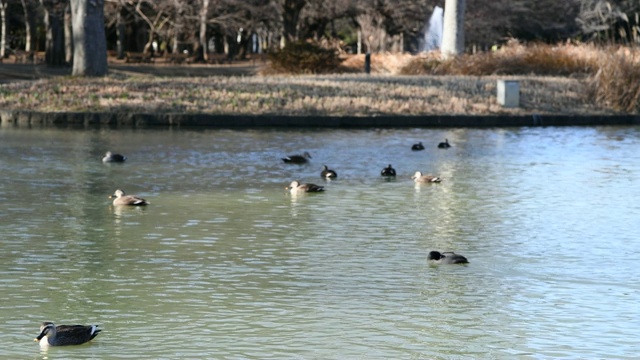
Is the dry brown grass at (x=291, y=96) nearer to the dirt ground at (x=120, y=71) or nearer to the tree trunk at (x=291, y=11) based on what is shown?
the dirt ground at (x=120, y=71)

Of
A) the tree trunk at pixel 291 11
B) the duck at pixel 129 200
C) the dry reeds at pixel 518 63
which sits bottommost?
the duck at pixel 129 200

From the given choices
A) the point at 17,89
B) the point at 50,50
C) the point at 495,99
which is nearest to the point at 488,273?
the point at 495,99

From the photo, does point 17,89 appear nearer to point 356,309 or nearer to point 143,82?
point 143,82

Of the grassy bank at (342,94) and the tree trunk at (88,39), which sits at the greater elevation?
the tree trunk at (88,39)

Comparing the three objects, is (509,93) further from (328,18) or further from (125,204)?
(328,18)

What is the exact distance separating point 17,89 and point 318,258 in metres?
19.4

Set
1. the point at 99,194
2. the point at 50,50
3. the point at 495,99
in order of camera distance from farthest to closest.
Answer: the point at 50,50, the point at 495,99, the point at 99,194

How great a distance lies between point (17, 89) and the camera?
28.5m

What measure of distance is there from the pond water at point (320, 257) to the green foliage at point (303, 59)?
17.7 m

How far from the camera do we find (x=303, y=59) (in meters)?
37.1

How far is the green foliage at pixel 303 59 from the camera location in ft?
121

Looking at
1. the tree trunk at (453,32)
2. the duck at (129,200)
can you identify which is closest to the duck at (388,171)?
the duck at (129,200)

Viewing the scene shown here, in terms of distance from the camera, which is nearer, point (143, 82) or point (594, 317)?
point (594, 317)

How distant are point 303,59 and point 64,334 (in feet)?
98.5
